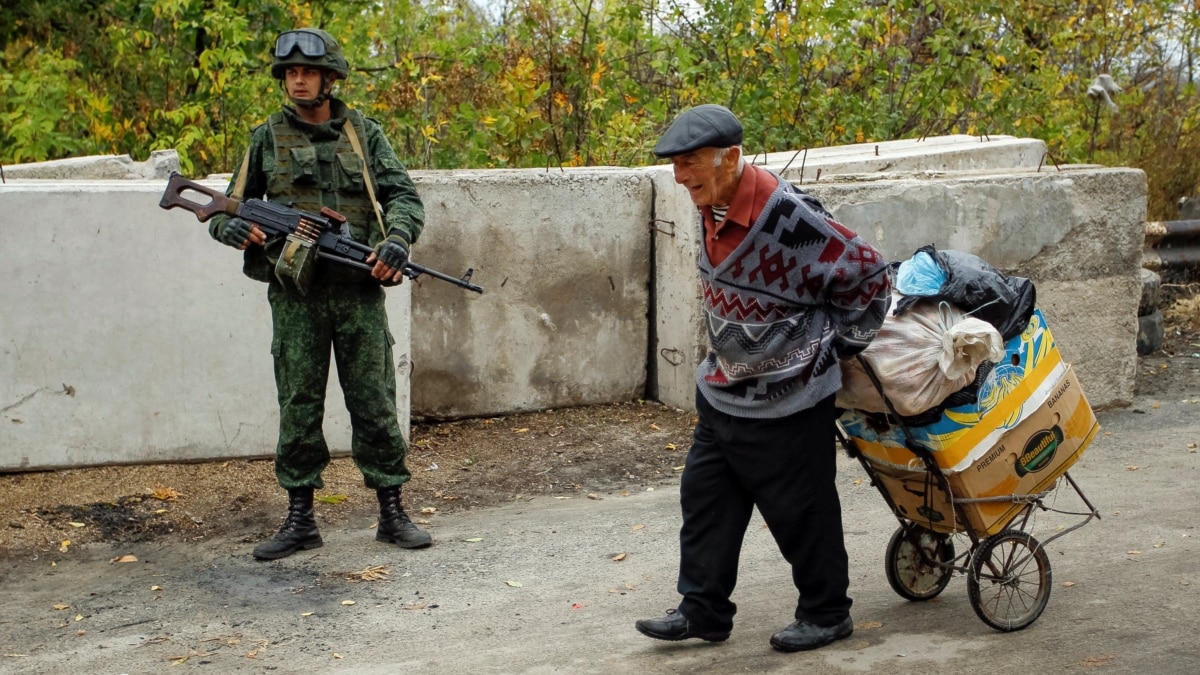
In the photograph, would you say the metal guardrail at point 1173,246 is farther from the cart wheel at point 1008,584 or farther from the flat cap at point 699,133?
the flat cap at point 699,133

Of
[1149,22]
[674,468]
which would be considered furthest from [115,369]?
[1149,22]

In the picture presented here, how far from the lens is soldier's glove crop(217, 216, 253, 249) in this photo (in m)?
4.84

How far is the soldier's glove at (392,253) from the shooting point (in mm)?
4879

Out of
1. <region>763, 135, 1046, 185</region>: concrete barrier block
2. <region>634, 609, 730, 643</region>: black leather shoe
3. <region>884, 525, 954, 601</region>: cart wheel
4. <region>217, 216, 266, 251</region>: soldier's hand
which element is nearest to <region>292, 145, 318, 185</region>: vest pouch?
<region>217, 216, 266, 251</region>: soldier's hand

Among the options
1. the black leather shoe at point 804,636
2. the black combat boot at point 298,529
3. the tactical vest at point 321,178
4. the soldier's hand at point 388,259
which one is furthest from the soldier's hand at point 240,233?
the black leather shoe at point 804,636

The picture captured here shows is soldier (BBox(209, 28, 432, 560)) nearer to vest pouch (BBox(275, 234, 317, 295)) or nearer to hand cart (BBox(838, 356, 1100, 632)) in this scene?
vest pouch (BBox(275, 234, 317, 295))

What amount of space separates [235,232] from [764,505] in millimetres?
2180

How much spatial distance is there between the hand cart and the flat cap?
0.79m

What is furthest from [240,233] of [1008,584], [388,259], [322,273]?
[1008,584]

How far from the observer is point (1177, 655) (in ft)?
12.9

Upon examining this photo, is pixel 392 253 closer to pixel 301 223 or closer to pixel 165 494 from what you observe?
pixel 301 223

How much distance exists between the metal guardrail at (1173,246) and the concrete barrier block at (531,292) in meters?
4.31

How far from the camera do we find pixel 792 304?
12.6 ft

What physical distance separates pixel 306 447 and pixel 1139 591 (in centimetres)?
305
